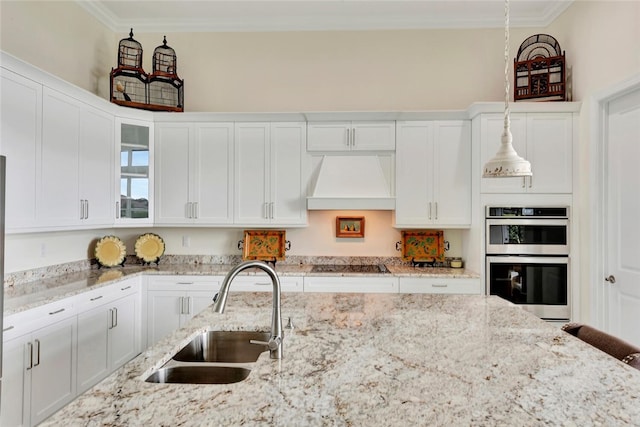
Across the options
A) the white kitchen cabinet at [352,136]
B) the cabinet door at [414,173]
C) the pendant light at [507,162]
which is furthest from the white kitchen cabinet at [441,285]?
the pendant light at [507,162]

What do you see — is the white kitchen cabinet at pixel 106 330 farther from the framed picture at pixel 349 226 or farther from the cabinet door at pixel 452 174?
the cabinet door at pixel 452 174

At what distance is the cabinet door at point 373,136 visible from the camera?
141 inches

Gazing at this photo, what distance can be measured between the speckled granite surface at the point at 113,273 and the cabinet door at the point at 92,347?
25cm

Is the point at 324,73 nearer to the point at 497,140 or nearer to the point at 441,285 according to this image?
the point at 497,140

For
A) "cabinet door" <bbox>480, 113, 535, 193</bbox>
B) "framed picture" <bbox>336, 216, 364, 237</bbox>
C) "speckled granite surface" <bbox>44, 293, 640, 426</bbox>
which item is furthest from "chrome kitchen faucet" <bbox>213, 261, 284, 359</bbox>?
"cabinet door" <bbox>480, 113, 535, 193</bbox>

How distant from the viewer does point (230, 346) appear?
1.64 m

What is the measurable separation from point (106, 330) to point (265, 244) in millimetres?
1642

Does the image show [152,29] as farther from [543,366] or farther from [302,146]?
[543,366]

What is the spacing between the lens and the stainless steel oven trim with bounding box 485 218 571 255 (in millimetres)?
3207

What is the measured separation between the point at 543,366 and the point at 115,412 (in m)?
1.33

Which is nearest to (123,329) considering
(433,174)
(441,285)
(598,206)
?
(441,285)

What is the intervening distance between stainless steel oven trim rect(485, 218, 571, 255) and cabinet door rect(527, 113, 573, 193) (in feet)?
0.94

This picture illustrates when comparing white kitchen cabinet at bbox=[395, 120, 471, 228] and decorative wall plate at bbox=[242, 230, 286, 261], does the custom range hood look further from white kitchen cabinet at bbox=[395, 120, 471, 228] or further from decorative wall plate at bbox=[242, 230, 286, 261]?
decorative wall plate at bbox=[242, 230, 286, 261]

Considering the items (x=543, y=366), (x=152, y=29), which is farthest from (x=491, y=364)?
(x=152, y=29)
